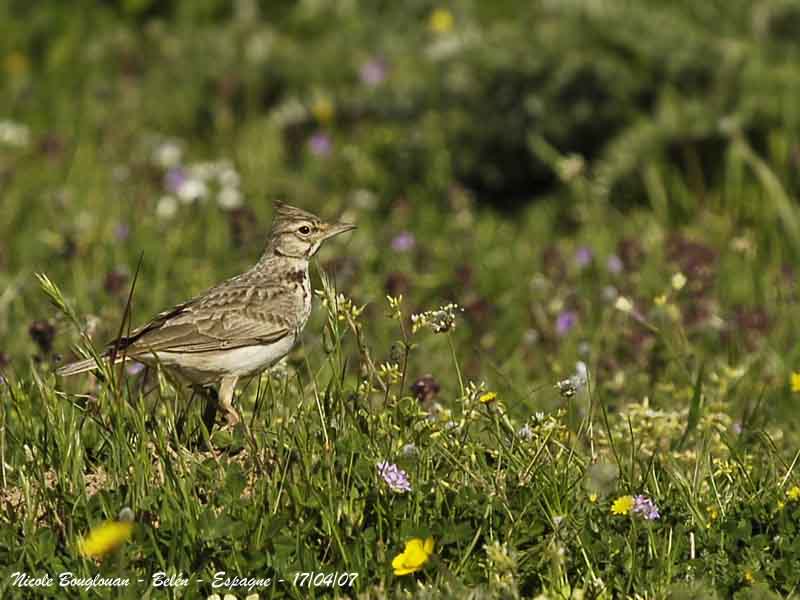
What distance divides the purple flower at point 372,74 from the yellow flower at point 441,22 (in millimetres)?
816

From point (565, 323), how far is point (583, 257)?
2.91 ft

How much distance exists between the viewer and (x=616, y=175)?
9.37 m

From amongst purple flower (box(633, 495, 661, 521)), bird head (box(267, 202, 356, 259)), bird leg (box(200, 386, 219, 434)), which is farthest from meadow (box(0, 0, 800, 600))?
bird head (box(267, 202, 356, 259))

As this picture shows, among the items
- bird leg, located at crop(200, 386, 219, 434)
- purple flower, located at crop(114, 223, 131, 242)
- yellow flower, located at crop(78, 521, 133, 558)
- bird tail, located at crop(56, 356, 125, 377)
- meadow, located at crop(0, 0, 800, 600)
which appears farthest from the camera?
purple flower, located at crop(114, 223, 131, 242)

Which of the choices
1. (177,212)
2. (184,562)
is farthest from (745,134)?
(184,562)

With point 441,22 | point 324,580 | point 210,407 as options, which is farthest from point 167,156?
point 324,580

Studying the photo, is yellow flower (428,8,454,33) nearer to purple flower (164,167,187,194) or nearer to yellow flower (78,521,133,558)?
purple flower (164,167,187,194)

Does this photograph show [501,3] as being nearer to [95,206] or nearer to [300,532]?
[95,206]

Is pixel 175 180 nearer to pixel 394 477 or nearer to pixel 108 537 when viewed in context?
pixel 394 477

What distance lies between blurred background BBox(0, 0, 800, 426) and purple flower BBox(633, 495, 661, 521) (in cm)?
174

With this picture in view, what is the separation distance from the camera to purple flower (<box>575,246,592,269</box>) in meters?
8.27

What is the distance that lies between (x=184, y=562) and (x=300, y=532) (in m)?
0.36

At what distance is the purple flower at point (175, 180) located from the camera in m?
9.30

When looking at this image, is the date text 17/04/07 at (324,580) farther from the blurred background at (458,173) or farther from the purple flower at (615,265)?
the purple flower at (615,265)
